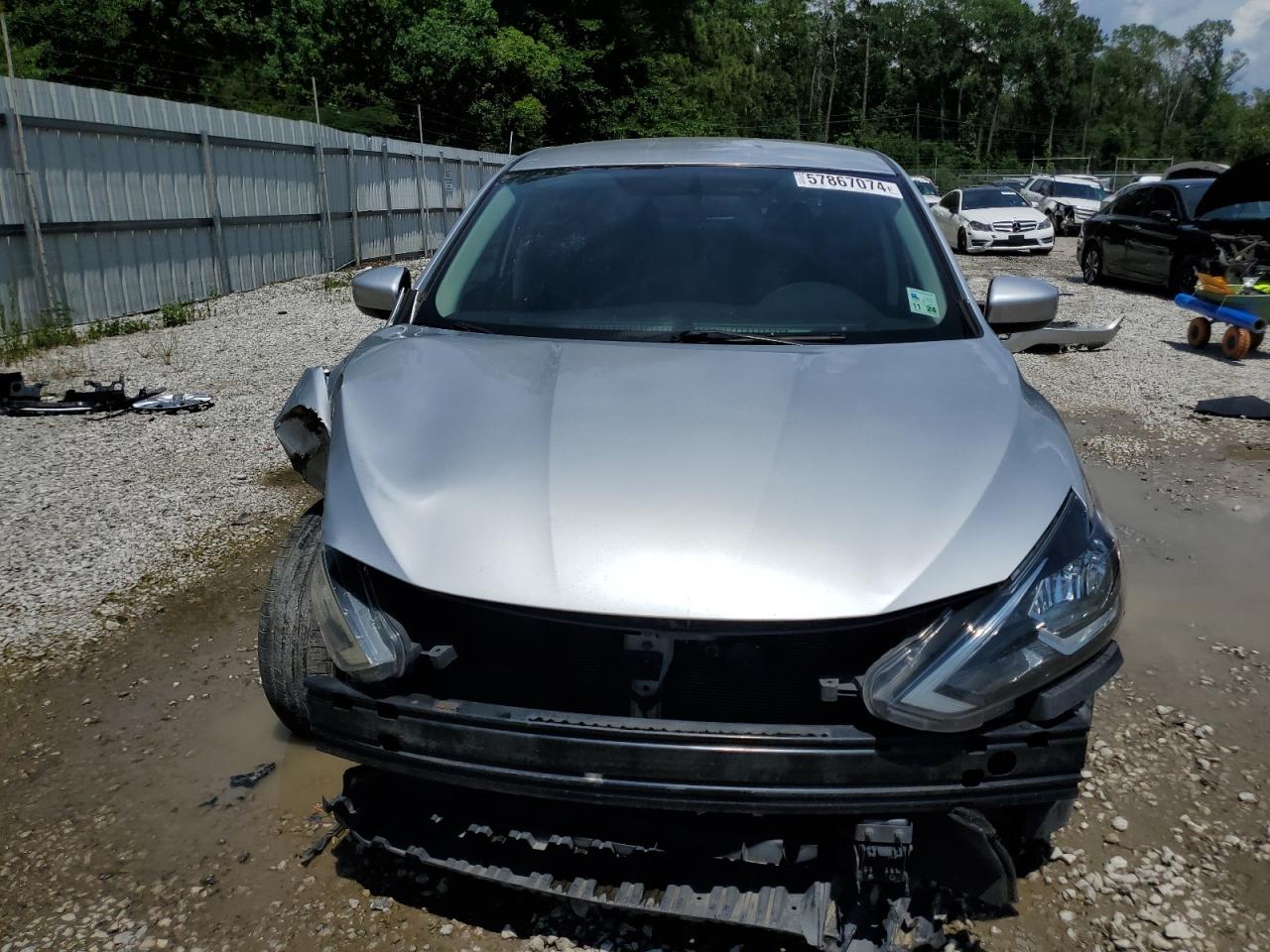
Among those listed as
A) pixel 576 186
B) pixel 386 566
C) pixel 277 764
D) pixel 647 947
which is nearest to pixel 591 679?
pixel 386 566

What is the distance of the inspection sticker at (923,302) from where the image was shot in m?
2.99

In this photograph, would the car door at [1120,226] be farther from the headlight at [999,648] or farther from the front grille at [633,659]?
the front grille at [633,659]

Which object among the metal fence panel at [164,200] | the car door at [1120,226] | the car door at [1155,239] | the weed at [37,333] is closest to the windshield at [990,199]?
the car door at [1120,226]

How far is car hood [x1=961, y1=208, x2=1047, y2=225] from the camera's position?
20.7 meters

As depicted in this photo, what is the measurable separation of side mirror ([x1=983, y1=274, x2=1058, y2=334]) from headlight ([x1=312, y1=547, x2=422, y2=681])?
2.20m

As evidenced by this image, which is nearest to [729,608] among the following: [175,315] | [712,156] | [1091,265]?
[712,156]

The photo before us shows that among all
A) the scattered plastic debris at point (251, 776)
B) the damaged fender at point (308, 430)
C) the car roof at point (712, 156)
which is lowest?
the scattered plastic debris at point (251, 776)

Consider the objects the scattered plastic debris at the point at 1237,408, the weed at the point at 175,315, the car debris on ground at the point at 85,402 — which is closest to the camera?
the car debris on ground at the point at 85,402

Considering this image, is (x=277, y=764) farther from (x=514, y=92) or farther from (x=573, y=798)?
(x=514, y=92)

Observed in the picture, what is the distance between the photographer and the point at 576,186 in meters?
3.53

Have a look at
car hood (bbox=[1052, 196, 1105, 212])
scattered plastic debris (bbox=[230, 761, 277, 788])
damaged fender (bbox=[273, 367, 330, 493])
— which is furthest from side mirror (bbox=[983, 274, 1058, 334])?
Answer: car hood (bbox=[1052, 196, 1105, 212])

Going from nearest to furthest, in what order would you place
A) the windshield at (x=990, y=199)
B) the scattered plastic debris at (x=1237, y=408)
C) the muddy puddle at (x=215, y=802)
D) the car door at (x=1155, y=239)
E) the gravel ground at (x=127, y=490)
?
the muddy puddle at (x=215, y=802) < the gravel ground at (x=127, y=490) < the scattered plastic debris at (x=1237, y=408) < the car door at (x=1155, y=239) < the windshield at (x=990, y=199)

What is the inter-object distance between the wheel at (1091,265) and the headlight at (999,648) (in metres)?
15.6

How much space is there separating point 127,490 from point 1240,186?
447 inches
